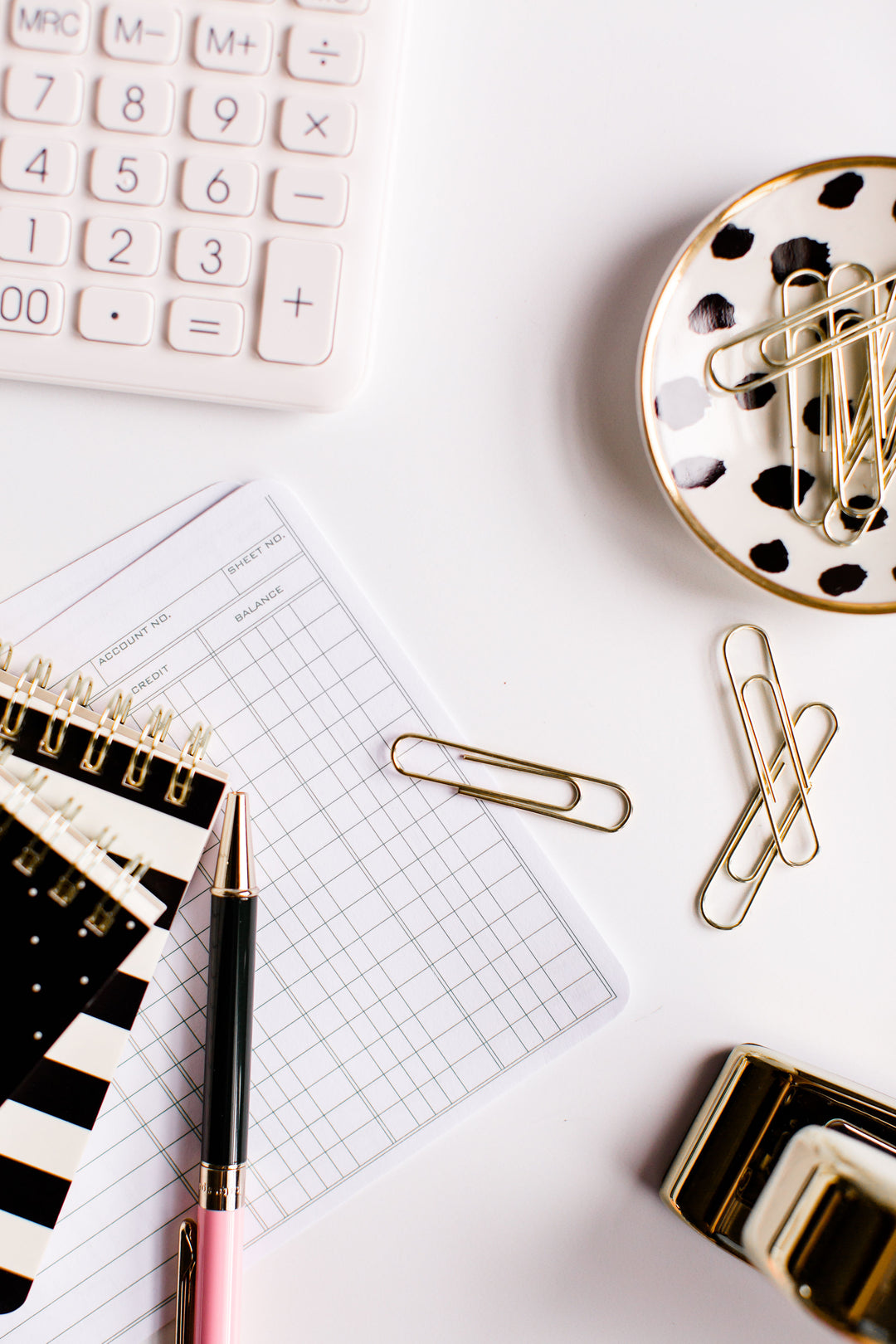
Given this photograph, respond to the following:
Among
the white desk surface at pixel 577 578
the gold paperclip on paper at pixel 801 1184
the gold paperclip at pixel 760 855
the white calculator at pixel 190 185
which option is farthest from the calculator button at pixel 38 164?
the gold paperclip on paper at pixel 801 1184

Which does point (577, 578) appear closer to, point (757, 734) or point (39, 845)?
point (757, 734)

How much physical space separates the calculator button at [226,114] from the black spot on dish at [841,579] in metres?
0.38

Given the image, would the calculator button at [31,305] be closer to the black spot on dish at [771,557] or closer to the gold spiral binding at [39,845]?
the gold spiral binding at [39,845]

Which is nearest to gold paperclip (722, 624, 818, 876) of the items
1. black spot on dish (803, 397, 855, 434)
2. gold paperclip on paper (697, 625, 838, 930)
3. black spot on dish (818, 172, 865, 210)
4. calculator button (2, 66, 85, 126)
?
gold paperclip on paper (697, 625, 838, 930)

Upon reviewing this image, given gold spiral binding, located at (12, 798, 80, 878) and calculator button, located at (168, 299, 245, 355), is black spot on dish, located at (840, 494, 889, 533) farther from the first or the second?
gold spiral binding, located at (12, 798, 80, 878)

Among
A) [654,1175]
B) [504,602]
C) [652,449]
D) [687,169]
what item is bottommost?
[654,1175]

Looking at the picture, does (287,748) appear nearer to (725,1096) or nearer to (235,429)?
(235,429)

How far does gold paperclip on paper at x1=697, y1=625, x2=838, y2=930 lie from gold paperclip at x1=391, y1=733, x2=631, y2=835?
0.26ft

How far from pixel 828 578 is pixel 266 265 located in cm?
34

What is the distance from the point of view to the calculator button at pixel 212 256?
45cm

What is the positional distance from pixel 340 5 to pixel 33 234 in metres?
0.19

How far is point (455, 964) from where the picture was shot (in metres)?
0.52

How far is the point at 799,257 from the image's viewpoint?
48cm

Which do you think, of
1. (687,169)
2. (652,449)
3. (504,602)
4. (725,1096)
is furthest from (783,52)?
(725,1096)
